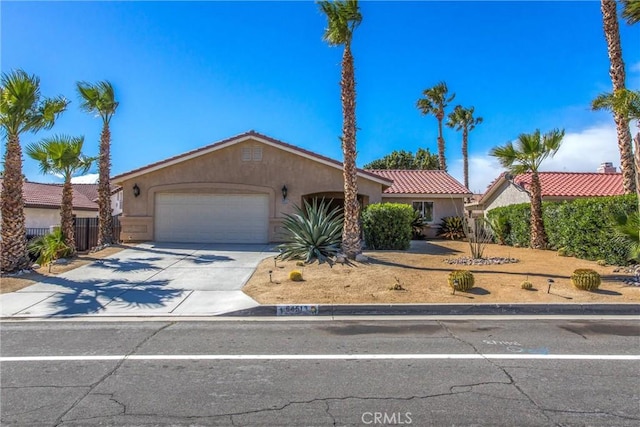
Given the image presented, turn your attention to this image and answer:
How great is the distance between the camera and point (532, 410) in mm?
3967

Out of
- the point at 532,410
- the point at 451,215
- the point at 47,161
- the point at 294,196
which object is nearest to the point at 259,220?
the point at 294,196

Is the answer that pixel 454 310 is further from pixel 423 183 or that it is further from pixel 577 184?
pixel 577 184

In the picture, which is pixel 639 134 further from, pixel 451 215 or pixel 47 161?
pixel 47 161

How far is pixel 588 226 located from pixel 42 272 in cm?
1613

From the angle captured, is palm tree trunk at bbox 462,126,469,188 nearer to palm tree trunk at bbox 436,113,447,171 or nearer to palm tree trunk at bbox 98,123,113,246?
palm tree trunk at bbox 436,113,447,171

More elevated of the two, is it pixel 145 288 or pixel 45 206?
pixel 45 206

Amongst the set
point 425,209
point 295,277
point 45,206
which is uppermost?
point 45,206

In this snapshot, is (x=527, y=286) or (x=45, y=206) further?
(x=45, y=206)

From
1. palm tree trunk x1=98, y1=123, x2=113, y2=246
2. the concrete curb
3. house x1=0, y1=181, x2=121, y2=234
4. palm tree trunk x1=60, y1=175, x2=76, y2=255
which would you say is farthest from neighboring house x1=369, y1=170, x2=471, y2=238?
the concrete curb

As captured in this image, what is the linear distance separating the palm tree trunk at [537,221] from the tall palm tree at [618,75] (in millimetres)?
2765

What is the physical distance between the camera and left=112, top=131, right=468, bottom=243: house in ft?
61.3

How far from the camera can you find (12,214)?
1201cm

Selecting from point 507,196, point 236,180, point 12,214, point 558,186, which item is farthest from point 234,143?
point 558,186

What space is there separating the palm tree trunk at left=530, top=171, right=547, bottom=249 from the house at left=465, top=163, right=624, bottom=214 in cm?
527
